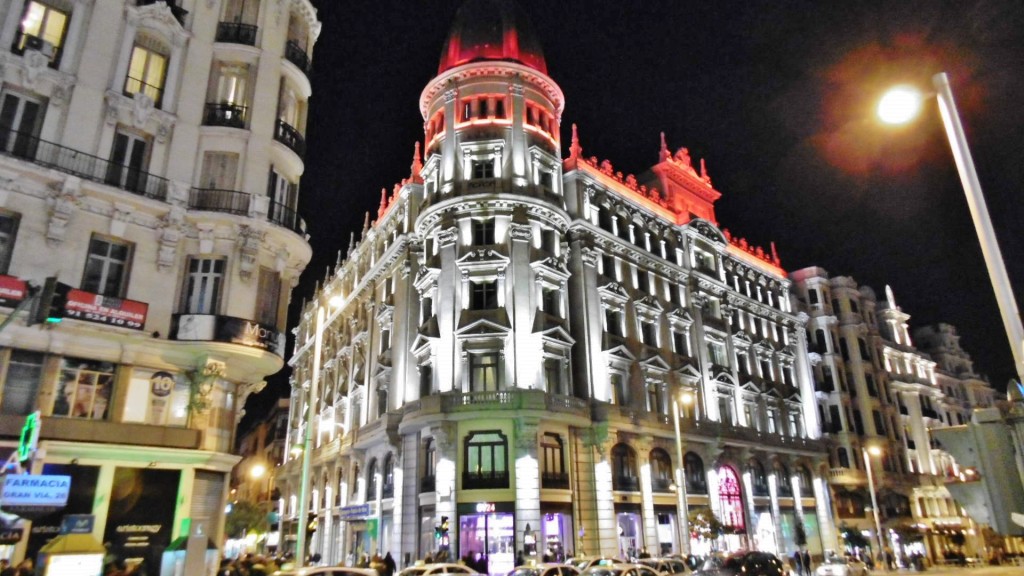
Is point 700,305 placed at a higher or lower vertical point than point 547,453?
higher

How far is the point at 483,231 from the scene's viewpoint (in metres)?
39.6

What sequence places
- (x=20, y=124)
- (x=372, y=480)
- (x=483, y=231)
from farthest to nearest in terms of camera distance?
(x=372, y=480) < (x=483, y=231) < (x=20, y=124)

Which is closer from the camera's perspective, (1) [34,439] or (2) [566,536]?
(1) [34,439]

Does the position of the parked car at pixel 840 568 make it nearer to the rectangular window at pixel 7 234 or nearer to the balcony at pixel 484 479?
the balcony at pixel 484 479

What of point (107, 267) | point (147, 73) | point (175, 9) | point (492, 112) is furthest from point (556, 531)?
point (175, 9)

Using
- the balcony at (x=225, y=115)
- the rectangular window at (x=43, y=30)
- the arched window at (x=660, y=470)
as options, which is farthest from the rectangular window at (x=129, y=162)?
the arched window at (x=660, y=470)

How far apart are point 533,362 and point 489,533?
31.2 feet

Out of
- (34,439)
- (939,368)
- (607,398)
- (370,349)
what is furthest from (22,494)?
(939,368)

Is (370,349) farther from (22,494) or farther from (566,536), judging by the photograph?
(22,494)

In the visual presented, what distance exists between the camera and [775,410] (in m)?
55.5

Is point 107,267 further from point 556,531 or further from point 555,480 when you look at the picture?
point 556,531

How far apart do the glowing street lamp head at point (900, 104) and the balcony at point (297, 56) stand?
24581mm

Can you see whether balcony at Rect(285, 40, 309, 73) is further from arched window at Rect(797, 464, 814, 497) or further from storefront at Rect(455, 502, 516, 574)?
arched window at Rect(797, 464, 814, 497)

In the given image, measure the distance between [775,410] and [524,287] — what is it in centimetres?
3104
